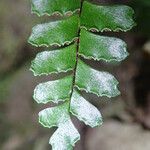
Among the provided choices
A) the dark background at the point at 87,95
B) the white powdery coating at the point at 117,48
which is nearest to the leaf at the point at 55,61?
the white powdery coating at the point at 117,48

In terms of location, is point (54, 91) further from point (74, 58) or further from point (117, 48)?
point (117, 48)

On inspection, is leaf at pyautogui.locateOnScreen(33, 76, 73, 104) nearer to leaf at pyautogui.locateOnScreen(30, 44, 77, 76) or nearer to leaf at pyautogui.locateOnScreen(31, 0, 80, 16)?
leaf at pyautogui.locateOnScreen(30, 44, 77, 76)

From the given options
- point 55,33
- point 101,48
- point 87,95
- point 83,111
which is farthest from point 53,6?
point 87,95

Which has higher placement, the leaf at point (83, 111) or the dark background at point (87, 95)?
the leaf at point (83, 111)

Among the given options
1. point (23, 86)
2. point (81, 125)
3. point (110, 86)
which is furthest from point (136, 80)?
point (110, 86)

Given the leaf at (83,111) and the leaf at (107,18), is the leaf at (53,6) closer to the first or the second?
the leaf at (107,18)
